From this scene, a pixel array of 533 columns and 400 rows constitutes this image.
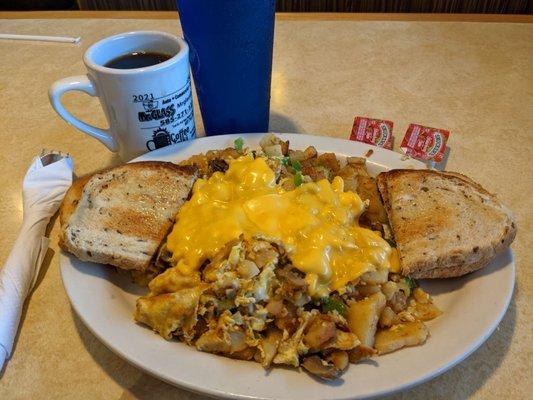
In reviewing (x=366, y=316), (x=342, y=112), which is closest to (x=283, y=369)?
(x=366, y=316)

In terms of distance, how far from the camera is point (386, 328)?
1.11 m

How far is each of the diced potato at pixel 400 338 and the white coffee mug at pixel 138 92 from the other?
924 mm

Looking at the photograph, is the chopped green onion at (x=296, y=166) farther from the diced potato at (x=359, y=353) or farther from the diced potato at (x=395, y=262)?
the diced potato at (x=359, y=353)

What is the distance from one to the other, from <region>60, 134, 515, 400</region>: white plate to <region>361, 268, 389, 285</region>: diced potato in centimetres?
15

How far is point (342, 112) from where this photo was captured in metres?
2.06

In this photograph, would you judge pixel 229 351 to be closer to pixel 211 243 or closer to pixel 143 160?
pixel 211 243

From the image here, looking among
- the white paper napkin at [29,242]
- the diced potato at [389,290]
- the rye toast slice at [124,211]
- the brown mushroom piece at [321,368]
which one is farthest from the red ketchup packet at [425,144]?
the white paper napkin at [29,242]

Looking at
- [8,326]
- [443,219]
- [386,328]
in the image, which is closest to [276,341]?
[386,328]

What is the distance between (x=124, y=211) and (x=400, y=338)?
0.79 metres

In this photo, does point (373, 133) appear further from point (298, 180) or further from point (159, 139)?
point (159, 139)

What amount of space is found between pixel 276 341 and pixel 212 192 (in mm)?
463

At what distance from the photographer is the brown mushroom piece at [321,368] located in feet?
3.18

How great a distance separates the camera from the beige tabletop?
1.13 m

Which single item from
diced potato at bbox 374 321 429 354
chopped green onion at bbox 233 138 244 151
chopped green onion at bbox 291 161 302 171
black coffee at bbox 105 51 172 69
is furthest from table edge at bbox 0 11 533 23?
diced potato at bbox 374 321 429 354
